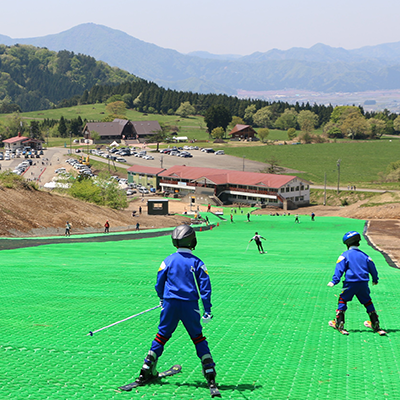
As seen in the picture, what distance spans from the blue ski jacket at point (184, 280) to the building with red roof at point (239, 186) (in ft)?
260

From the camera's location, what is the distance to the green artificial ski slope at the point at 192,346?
6.79 metres

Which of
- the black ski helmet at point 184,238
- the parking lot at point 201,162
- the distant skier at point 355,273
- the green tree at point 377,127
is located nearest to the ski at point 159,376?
the black ski helmet at point 184,238

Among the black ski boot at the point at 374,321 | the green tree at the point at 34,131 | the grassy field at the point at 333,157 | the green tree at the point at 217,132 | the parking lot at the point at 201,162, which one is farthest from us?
the green tree at the point at 34,131

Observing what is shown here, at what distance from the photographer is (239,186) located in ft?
300

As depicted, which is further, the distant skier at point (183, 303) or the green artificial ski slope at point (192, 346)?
the green artificial ski slope at point (192, 346)

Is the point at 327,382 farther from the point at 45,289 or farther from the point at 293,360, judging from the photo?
the point at 45,289

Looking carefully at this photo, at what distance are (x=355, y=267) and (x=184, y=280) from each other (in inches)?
152

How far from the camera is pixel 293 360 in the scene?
7.99 meters

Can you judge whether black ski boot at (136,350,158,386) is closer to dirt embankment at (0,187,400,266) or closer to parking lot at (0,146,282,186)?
dirt embankment at (0,187,400,266)

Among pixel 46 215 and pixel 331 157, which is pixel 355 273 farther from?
pixel 331 157

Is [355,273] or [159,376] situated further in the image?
[355,273]

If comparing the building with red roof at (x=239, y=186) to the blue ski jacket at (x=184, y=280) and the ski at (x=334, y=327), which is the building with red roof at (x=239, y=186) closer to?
the ski at (x=334, y=327)

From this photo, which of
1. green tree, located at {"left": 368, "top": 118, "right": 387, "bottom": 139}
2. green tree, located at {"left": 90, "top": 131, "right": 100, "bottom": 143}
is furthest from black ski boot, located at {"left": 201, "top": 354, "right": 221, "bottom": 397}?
green tree, located at {"left": 368, "top": 118, "right": 387, "bottom": 139}

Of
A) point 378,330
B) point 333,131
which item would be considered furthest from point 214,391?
point 333,131
